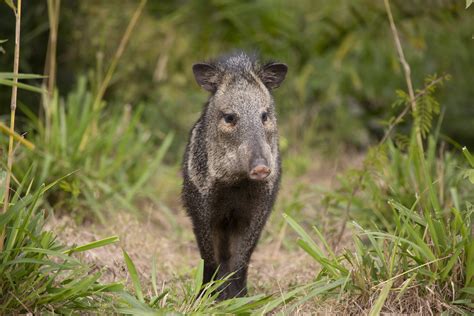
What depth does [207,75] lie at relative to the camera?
195 inches

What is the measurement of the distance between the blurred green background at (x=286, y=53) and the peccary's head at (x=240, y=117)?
140 inches

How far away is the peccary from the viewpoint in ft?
15.0

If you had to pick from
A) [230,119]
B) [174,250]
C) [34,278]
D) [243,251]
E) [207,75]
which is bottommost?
[174,250]

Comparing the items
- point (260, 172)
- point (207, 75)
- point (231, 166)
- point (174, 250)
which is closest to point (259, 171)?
point (260, 172)

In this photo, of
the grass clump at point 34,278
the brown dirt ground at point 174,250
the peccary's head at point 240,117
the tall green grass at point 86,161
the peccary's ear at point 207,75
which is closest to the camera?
the grass clump at point 34,278

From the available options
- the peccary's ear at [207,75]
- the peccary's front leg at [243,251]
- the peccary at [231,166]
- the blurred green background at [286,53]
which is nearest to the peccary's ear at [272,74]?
the peccary at [231,166]

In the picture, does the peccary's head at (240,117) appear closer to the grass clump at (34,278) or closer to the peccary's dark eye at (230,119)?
the peccary's dark eye at (230,119)

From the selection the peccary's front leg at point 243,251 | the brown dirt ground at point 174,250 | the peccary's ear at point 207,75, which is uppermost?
the peccary's ear at point 207,75

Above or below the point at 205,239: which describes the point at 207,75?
above

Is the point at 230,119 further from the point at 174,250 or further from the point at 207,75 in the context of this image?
the point at 174,250

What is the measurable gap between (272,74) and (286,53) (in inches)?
164

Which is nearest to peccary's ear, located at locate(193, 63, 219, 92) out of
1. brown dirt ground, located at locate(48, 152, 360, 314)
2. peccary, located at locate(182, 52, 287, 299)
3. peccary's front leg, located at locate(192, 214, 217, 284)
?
peccary, located at locate(182, 52, 287, 299)

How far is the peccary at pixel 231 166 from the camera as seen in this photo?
15.0ft

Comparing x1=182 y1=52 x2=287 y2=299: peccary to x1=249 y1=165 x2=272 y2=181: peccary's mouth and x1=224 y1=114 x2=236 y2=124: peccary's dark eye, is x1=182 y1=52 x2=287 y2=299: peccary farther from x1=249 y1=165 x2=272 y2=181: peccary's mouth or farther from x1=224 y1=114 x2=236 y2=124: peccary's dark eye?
x1=249 y1=165 x2=272 y2=181: peccary's mouth
